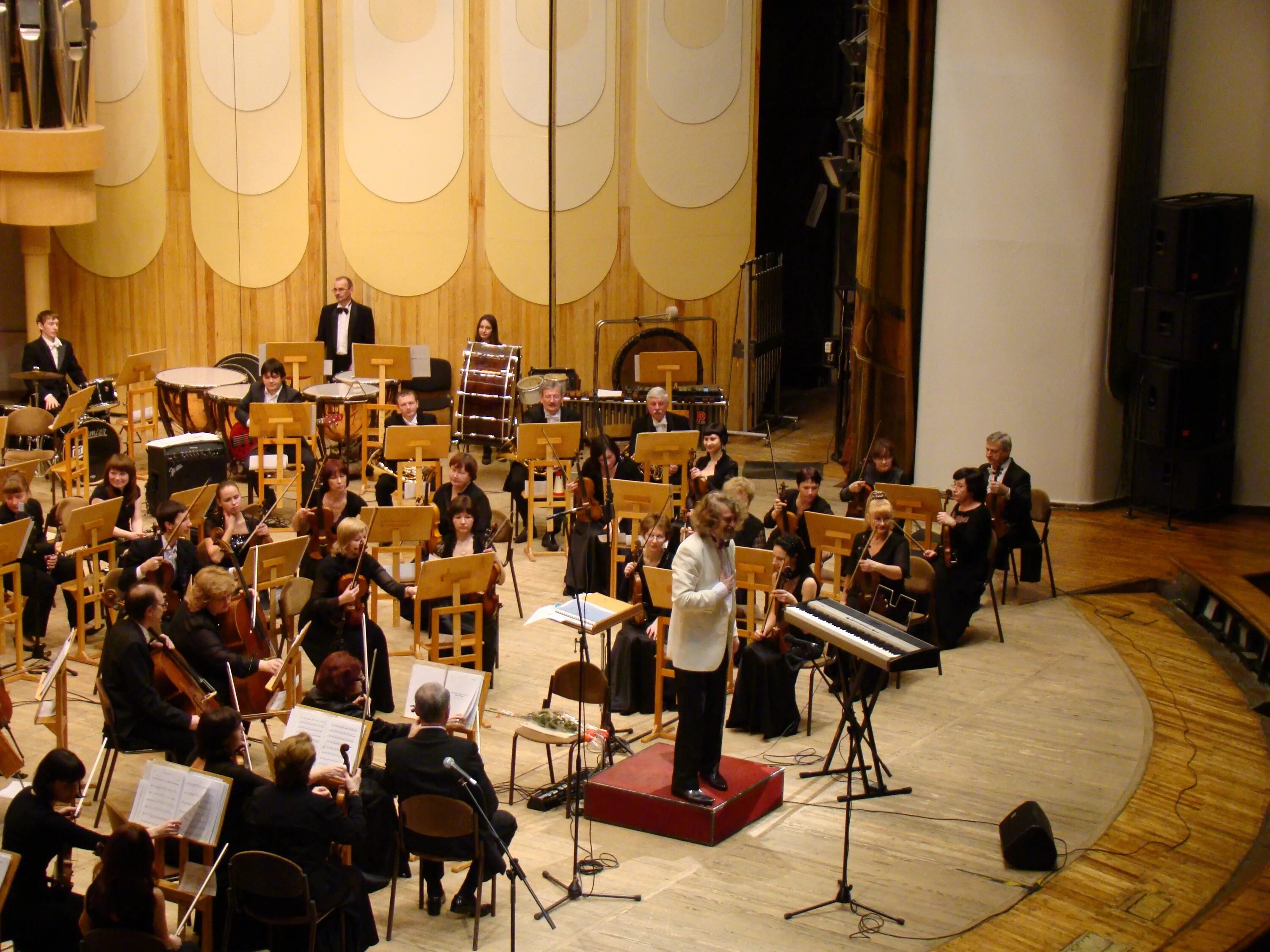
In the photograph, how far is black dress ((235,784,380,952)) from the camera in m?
4.66

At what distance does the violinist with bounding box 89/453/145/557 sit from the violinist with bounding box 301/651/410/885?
2.44m

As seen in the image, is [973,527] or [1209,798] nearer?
[1209,798]

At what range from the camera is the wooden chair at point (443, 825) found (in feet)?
16.3

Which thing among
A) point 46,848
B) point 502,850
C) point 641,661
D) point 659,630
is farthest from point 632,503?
→ point 46,848

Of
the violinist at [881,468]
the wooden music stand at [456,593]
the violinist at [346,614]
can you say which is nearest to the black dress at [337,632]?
the violinist at [346,614]

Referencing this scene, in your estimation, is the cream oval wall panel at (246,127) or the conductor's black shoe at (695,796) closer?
the conductor's black shoe at (695,796)

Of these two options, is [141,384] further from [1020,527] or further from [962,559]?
[1020,527]

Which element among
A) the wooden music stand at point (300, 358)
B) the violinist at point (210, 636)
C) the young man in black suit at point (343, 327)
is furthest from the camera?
the young man in black suit at point (343, 327)

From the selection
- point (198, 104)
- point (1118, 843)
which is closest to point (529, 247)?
point (198, 104)

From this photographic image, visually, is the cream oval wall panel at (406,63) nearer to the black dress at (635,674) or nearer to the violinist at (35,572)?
the violinist at (35,572)

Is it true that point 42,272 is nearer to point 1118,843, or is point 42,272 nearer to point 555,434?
point 555,434

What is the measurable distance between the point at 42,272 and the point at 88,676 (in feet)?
21.0

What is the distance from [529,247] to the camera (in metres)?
13.0

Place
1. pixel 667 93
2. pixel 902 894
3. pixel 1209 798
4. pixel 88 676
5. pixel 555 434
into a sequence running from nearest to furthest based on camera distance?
1. pixel 902 894
2. pixel 1209 798
3. pixel 88 676
4. pixel 555 434
5. pixel 667 93
